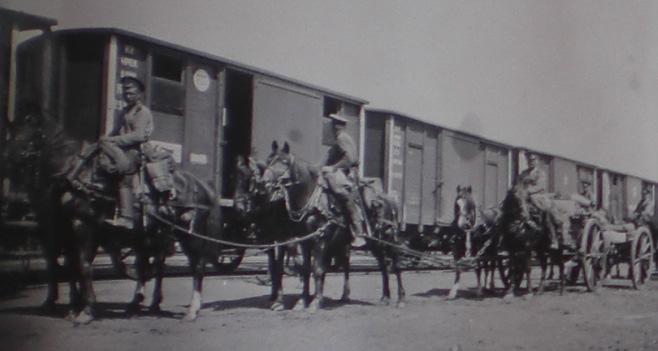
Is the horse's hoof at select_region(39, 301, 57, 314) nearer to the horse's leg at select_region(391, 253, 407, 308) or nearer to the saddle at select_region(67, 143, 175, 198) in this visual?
the saddle at select_region(67, 143, 175, 198)

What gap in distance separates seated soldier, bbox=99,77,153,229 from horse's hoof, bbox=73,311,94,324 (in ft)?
2.98

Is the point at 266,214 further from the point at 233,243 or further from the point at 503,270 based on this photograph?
the point at 503,270

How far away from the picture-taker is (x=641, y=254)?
13.4m

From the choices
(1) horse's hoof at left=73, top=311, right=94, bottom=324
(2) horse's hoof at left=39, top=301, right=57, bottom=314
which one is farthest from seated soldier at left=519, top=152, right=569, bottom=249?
(2) horse's hoof at left=39, top=301, right=57, bottom=314

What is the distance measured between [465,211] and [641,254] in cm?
408

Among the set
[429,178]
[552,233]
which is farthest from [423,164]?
[552,233]

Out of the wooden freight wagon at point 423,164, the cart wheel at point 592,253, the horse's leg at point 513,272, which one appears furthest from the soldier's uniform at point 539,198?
the wooden freight wagon at point 423,164

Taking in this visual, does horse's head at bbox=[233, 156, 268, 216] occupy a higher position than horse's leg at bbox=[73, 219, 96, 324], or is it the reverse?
horse's head at bbox=[233, 156, 268, 216]

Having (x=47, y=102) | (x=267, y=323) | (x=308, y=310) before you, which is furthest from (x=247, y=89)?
(x=267, y=323)

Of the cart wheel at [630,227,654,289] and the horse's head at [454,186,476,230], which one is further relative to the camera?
the cart wheel at [630,227,654,289]

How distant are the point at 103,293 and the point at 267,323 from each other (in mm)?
2819

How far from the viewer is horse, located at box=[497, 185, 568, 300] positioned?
10867mm

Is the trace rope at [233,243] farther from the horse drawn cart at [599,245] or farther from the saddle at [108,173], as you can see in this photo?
the horse drawn cart at [599,245]

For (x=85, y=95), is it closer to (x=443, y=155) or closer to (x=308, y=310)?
(x=308, y=310)
